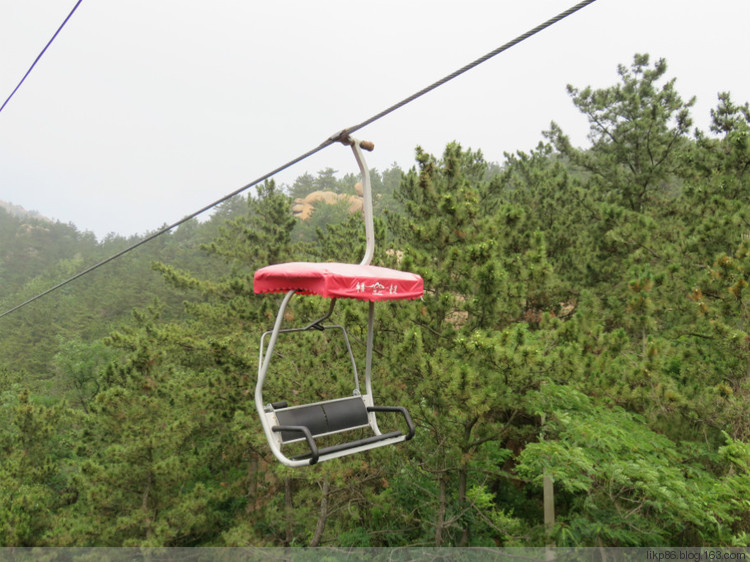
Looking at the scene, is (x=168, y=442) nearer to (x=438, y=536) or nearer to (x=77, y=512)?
(x=77, y=512)

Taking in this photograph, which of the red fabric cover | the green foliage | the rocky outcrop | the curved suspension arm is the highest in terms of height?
the rocky outcrop

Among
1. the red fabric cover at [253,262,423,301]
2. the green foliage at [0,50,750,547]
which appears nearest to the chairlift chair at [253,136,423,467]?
the red fabric cover at [253,262,423,301]

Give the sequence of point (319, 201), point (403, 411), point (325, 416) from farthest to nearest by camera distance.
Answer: point (319, 201) < point (325, 416) < point (403, 411)

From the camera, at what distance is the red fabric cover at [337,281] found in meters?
Result: 2.77

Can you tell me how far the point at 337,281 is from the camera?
2.77m

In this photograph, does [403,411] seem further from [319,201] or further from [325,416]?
[319,201]

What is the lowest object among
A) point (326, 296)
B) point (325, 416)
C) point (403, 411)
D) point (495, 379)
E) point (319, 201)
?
point (495, 379)

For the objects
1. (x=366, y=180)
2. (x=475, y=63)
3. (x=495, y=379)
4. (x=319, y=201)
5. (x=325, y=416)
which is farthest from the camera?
(x=319, y=201)

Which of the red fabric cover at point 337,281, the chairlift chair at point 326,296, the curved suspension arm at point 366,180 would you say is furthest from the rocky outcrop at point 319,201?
the red fabric cover at point 337,281

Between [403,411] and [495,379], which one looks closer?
[403,411]

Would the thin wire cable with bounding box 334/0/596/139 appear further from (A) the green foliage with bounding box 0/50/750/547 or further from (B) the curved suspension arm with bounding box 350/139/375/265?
(A) the green foliage with bounding box 0/50/750/547

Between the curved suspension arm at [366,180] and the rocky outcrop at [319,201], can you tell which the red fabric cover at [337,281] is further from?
the rocky outcrop at [319,201]

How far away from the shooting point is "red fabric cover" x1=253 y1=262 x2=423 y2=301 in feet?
9.09

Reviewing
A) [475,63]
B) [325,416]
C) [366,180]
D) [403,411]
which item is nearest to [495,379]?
[403,411]
